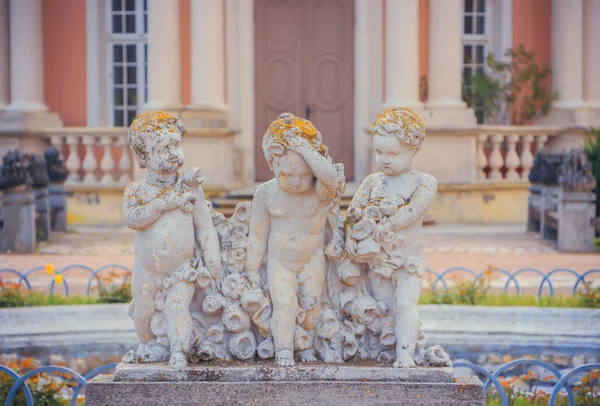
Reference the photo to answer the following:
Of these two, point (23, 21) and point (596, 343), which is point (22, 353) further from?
point (23, 21)

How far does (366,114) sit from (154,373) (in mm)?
12962

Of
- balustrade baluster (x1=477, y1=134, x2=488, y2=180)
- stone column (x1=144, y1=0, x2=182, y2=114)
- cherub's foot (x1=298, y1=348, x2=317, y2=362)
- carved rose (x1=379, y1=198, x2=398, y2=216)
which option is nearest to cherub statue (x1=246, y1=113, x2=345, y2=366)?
cherub's foot (x1=298, y1=348, x2=317, y2=362)

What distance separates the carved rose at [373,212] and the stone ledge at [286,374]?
0.62 metres

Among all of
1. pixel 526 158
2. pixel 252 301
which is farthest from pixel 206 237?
pixel 526 158

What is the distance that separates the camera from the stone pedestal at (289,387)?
13.8ft

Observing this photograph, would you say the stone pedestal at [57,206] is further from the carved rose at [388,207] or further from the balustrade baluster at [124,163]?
the carved rose at [388,207]

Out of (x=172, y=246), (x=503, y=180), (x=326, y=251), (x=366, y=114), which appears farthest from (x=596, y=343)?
(x=366, y=114)

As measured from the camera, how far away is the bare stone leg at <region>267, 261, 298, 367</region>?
14.4ft

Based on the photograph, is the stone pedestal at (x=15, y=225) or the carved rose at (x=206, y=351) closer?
the carved rose at (x=206, y=351)

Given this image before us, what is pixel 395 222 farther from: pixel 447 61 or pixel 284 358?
pixel 447 61

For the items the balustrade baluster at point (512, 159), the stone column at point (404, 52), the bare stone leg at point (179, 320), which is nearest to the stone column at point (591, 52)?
the balustrade baluster at point (512, 159)

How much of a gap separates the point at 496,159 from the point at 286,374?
12.2 m

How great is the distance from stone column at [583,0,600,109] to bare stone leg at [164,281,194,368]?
13748 millimetres

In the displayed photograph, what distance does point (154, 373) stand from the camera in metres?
4.28
